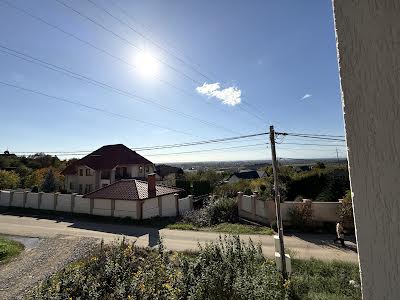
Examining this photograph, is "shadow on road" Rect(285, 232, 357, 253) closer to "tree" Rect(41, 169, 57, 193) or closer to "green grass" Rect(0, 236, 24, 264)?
"green grass" Rect(0, 236, 24, 264)

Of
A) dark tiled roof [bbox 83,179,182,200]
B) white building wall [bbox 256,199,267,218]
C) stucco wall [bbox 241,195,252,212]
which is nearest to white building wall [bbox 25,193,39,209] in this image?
dark tiled roof [bbox 83,179,182,200]

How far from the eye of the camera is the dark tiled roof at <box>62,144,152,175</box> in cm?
4050

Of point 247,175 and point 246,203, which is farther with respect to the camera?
point 247,175

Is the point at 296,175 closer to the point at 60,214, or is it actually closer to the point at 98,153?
the point at 60,214

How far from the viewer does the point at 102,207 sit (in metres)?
27.1

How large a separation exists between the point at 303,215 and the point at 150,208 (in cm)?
1334

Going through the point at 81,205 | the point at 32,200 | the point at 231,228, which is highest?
the point at 32,200

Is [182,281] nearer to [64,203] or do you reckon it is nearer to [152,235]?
[152,235]

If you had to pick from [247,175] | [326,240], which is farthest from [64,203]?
[247,175]

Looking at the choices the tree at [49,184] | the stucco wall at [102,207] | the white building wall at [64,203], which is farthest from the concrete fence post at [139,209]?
the tree at [49,184]

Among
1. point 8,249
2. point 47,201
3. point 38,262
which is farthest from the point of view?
point 47,201

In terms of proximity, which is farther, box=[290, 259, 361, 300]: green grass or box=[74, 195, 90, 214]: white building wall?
box=[74, 195, 90, 214]: white building wall

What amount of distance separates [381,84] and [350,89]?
73mm

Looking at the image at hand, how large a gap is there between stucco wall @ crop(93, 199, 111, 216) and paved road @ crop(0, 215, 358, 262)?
71.5 inches
